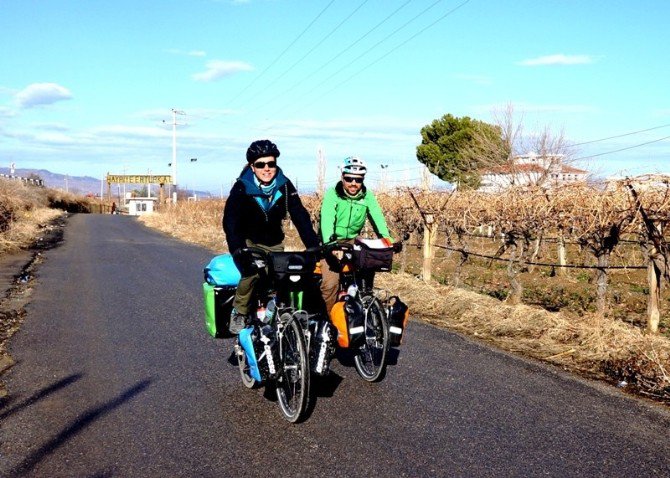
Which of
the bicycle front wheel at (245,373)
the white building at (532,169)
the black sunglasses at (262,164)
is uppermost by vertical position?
the white building at (532,169)

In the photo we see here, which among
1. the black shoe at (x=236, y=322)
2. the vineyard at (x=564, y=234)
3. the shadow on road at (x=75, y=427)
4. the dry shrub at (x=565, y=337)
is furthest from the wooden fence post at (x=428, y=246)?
the shadow on road at (x=75, y=427)

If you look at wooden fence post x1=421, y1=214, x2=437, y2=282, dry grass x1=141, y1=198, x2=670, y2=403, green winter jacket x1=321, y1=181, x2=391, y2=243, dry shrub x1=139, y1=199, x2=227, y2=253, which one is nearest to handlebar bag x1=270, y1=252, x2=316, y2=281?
green winter jacket x1=321, y1=181, x2=391, y2=243

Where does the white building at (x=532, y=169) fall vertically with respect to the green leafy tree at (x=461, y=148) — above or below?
below

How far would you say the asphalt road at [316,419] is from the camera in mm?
4203

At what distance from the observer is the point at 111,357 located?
7.09 m

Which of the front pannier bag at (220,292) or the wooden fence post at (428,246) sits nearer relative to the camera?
the front pannier bag at (220,292)

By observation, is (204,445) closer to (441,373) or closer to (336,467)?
(336,467)

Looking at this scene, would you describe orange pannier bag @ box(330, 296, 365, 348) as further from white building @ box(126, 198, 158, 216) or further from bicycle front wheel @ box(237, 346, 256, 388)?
white building @ box(126, 198, 158, 216)

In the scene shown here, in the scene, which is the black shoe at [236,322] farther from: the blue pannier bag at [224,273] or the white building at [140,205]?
the white building at [140,205]

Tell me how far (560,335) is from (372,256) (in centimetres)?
345

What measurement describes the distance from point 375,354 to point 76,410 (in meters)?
2.67

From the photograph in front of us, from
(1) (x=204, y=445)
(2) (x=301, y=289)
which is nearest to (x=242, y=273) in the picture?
(2) (x=301, y=289)

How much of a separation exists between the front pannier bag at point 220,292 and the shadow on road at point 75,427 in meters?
0.92

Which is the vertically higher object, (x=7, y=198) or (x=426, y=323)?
(x=7, y=198)
